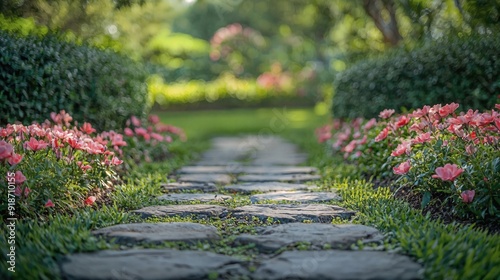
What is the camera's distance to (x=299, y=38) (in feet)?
66.8

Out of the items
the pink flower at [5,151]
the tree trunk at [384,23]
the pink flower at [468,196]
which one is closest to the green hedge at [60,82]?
the pink flower at [5,151]

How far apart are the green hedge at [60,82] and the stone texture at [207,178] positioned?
Result: 1131 mm

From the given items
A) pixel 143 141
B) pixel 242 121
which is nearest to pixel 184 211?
pixel 143 141

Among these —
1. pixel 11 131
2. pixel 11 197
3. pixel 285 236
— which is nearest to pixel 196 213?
pixel 285 236

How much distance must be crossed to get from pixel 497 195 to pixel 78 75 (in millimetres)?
3668

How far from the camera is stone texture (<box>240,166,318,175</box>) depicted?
5.37 metres

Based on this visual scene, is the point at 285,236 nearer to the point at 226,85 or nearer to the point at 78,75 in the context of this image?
the point at 78,75

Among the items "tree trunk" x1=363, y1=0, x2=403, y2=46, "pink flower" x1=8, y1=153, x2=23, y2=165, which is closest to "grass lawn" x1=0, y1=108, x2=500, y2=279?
"pink flower" x1=8, y1=153, x2=23, y2=165

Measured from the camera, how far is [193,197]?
3.99 metres

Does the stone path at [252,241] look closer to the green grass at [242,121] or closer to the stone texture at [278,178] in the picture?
the stone texture at [278,178]

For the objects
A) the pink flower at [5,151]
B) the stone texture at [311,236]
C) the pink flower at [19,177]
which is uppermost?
the pink flower at [5,151]

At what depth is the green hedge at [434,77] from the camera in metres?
5.30

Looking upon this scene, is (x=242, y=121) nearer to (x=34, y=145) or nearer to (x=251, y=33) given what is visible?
(x=34, y=145)

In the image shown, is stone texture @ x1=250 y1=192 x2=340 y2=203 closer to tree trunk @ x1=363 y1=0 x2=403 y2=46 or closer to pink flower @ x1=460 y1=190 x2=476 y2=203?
pink flower @ x1=460 y1=190 x2=476 y2=203
